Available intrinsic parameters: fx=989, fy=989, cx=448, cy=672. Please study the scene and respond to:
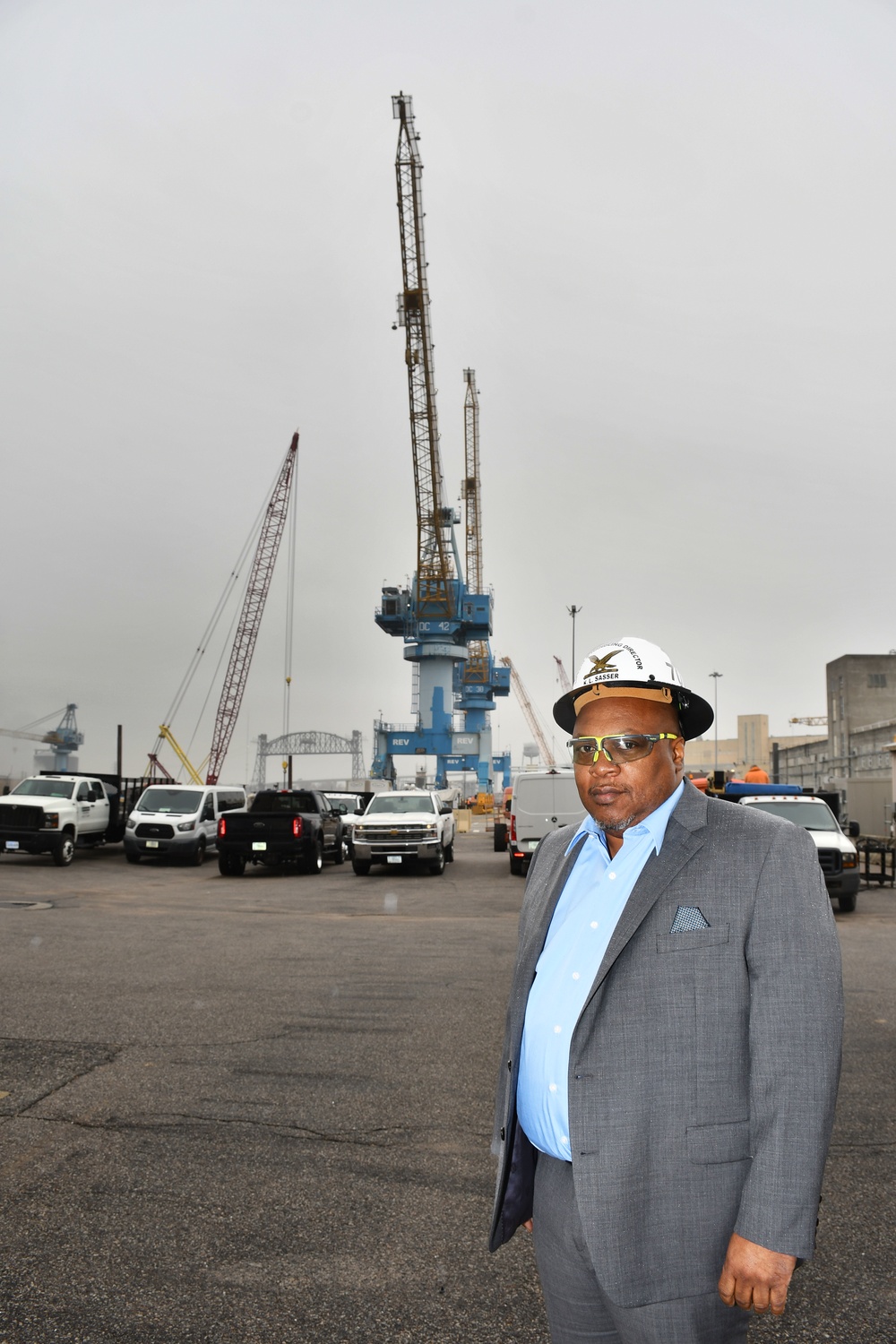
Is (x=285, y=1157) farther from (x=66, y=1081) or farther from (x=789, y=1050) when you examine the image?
(x=789, y=1050)

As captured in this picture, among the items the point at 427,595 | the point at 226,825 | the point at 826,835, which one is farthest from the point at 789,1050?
the point at 427,595

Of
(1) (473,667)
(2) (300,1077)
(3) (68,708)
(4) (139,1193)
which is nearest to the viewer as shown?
(4) (139,1193)

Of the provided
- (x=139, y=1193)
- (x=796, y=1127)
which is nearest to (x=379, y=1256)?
(x=139, y=1193)

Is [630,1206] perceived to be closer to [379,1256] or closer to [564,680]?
[379,1256]

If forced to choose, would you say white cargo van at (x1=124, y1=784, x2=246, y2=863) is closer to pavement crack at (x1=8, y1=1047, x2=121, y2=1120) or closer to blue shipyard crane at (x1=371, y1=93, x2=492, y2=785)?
pavement crack at (x1=8, y1=1047, x2=121, y2=1120)

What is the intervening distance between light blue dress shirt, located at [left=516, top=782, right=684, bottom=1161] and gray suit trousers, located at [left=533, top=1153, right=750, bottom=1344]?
0.10 m

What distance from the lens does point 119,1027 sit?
Answer: 743cm

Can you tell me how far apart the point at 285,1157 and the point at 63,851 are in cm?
2028

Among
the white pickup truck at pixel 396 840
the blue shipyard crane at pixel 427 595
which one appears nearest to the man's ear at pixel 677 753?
the white pickup truck at pixel 396 840

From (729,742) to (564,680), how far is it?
51.4 m

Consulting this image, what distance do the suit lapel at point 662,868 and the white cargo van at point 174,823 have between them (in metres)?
23.3

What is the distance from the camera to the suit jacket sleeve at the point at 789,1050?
1.98 meters

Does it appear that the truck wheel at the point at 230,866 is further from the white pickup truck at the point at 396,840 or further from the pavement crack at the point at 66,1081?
the pavement crack at the point at 66,1081

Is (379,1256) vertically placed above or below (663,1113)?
below
